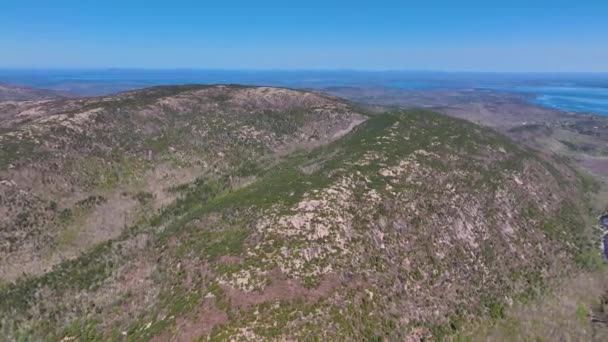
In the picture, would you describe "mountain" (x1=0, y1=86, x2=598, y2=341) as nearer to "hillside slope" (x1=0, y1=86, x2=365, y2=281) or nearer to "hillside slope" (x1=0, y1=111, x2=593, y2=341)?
"hillside slope" (x1=0, y1=111, x2=593, y2=341)

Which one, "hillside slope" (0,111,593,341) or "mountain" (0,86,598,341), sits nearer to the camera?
"hillside slope" (0,111,593,341)

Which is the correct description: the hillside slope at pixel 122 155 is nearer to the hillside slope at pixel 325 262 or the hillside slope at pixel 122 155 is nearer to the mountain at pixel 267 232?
the mountain at pixel 267 232

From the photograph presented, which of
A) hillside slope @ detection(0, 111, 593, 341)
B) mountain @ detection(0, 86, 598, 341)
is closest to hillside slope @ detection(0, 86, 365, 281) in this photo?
mountain @ detection(0, 86, 598, 341)

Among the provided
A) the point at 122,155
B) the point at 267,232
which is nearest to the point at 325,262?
the point at 267,232

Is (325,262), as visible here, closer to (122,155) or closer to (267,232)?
(267,232)

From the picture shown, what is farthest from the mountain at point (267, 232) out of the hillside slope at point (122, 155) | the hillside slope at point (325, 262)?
the hillside slope at point (122, 155)

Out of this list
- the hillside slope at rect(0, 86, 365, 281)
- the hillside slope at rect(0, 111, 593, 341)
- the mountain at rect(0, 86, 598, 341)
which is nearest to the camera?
the hillside slope at rect(0, 111, 593, 341)
